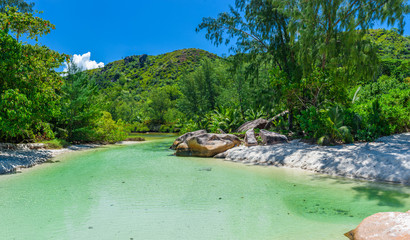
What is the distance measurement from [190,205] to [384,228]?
152 inches

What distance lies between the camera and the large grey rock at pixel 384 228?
3.49m

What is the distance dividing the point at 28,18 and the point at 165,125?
126 feet

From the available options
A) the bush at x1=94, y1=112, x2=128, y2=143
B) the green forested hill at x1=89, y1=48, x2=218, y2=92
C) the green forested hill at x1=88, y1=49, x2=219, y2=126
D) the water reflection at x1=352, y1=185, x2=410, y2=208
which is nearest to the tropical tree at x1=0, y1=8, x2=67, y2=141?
the bush at x1=94, y1=112, x2=128, y2=143

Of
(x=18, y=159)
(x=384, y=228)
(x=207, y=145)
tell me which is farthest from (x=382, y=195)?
(x=18, y=159)

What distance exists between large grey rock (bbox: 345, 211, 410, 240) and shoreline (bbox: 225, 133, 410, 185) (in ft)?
14.9

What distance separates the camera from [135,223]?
4938 millimetres

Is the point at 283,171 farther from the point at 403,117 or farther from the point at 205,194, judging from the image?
the point at 403,117

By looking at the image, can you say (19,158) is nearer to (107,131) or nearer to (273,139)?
(107,131)

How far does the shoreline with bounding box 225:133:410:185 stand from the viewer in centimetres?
798

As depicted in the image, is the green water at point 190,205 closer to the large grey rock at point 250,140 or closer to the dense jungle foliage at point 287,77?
the dense jungle foliage at point 287,77

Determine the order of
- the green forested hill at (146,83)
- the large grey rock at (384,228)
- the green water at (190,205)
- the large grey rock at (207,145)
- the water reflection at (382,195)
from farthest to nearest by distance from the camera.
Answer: the green forested hill at (146,83)
the large grey rock at (207,145)
the water reflection at (382,195)
the green water at (190,205)
the large grey rock at (384,228)

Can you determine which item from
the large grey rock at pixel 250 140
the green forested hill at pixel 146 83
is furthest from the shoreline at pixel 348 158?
the green forested hill at pixel 146 83

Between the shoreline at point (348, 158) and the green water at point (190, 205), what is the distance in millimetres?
754

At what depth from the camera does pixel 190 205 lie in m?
6.04
